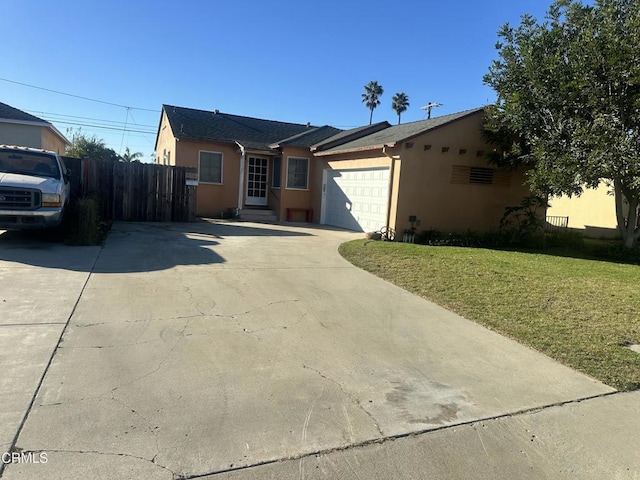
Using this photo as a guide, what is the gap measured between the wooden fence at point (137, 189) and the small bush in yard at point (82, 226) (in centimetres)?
445

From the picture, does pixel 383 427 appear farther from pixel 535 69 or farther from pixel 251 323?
pixel 535 69

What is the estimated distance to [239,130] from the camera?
66.4ft

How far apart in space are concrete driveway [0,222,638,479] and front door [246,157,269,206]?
1254cm

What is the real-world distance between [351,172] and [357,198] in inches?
45.9

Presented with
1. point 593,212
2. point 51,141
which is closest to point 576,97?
point 593,212

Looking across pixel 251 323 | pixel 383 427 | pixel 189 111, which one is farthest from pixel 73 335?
pixel 189 111

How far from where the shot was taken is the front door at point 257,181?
1938 cm

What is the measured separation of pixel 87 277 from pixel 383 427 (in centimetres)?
554

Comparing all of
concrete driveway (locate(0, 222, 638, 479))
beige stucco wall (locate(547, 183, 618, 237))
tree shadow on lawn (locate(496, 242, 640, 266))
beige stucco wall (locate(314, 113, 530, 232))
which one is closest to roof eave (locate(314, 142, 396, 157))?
beige stucco wall (locate(314, 113, 530, 232))

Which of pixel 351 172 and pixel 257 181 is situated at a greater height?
pixel 351 172

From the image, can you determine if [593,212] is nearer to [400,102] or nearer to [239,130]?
[239,130]

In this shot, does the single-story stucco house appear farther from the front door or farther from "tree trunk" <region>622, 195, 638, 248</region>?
"tree trunk" <region>622, 195, 638, 248</region>

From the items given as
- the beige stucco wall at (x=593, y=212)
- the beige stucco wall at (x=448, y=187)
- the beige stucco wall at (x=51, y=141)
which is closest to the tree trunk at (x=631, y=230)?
the beige stucco wall at (x=448, y=187)

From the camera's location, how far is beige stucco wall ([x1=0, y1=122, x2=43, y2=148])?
18.4 meters
